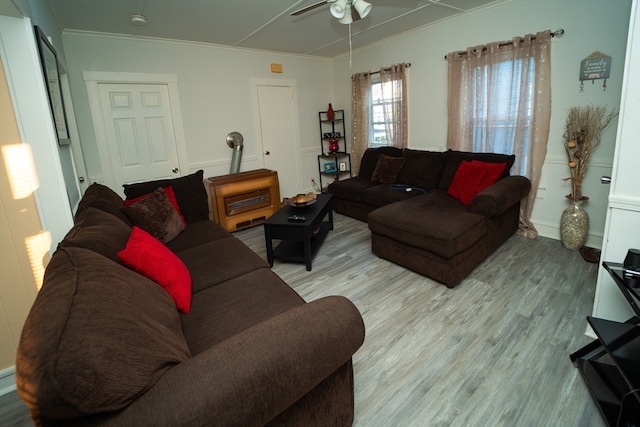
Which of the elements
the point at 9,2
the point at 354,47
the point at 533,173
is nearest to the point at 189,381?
the point at 9,2

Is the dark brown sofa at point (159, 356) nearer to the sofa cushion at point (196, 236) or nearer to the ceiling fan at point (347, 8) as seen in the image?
the sofa cushion at point (196, 236)

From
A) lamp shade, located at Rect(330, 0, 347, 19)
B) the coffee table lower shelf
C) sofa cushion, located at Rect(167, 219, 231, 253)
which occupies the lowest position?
the coffee table lower shelf

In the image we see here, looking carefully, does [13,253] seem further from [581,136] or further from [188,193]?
[581,136]

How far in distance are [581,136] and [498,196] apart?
1010mm

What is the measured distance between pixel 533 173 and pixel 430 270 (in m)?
1.73

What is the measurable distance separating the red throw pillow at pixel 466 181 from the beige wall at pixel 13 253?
339cm

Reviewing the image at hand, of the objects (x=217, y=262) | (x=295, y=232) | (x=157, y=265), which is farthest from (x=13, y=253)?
(x=295, y=232)

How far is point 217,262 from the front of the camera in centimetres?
210

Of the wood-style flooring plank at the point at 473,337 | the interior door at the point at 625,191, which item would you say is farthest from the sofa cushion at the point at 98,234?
the interior door at the point at 625,191

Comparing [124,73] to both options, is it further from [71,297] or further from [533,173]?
[533,173]

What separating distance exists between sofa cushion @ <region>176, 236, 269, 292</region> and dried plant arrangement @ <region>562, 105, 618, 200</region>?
9.82 ft

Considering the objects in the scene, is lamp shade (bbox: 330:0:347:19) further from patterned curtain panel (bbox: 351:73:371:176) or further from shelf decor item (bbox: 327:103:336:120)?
shelf decor item (bbox: 327:103:336:120)

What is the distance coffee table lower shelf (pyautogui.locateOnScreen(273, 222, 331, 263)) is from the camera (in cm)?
309

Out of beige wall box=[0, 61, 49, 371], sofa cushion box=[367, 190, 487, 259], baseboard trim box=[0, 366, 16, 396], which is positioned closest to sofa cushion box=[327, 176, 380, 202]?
sofa cushion box=[367, 190, 487, 259]
